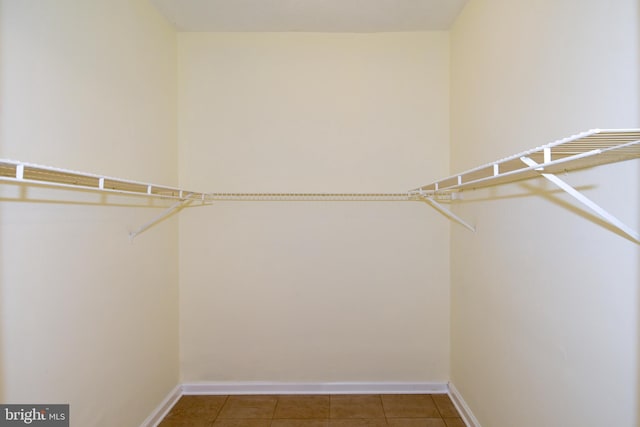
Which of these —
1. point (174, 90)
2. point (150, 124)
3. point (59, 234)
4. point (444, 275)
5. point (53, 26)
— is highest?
point (174, 90)

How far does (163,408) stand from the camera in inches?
83.4

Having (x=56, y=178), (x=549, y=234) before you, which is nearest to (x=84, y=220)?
(x=56, y=178)

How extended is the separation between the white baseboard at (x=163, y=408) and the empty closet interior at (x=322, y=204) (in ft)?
0.08

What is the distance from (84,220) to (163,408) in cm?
150

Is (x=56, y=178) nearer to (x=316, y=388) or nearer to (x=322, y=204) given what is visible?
(x=322, y=204)

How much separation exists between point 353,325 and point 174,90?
2290 millimetres

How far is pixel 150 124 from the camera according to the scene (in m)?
2.00

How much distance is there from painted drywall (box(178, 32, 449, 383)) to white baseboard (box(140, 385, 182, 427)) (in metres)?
0.13

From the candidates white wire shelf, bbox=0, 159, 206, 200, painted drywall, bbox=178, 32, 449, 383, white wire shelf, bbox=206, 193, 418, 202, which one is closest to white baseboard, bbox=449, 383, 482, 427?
painted drywall, bbox=178, 32, 449, 383

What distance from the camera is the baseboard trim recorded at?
235 cm

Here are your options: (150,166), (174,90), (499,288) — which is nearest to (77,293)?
(150,166)

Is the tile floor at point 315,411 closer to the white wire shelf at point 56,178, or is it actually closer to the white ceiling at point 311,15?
the white wire shelf at point 56,178

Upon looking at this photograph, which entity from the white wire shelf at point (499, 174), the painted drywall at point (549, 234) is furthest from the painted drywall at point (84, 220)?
the painted drywall at point (549, 234)

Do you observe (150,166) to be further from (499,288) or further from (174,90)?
(499,288)
